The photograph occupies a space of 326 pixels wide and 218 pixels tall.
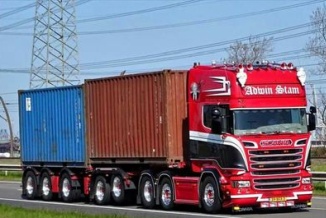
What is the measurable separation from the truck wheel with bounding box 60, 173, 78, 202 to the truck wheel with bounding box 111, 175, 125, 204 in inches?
91.8

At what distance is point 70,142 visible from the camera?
2903 cm

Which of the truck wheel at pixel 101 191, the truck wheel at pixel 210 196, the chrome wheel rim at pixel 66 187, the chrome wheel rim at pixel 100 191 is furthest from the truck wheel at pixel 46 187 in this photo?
the truck wheel at pixel 210 196

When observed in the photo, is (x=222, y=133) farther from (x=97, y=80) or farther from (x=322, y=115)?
(x=322, y=115)

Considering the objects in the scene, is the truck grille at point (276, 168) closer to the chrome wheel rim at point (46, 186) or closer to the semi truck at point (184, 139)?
the semi truck at point (184, 139)

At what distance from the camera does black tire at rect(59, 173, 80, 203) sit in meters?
29.0

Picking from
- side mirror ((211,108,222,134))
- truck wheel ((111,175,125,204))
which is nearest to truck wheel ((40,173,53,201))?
truck wheel ((111,175,125,204))

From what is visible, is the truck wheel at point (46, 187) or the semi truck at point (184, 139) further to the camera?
the truck wheel at point (46, 187)

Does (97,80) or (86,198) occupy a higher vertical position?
(97,80)

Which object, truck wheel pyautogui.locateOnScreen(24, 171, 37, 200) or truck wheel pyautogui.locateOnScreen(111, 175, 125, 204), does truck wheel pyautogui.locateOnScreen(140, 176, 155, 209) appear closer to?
truck wheel pyautogui.locateOnScreen(111, 175, 125, 204)

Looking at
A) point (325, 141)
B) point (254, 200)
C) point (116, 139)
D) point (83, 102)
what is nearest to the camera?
point (254, 200)

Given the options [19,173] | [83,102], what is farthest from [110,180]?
[19,173]

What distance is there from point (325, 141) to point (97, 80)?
38.8 m

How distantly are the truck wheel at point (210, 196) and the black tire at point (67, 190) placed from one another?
23.3 ft

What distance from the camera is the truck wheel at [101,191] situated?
2716 cm
